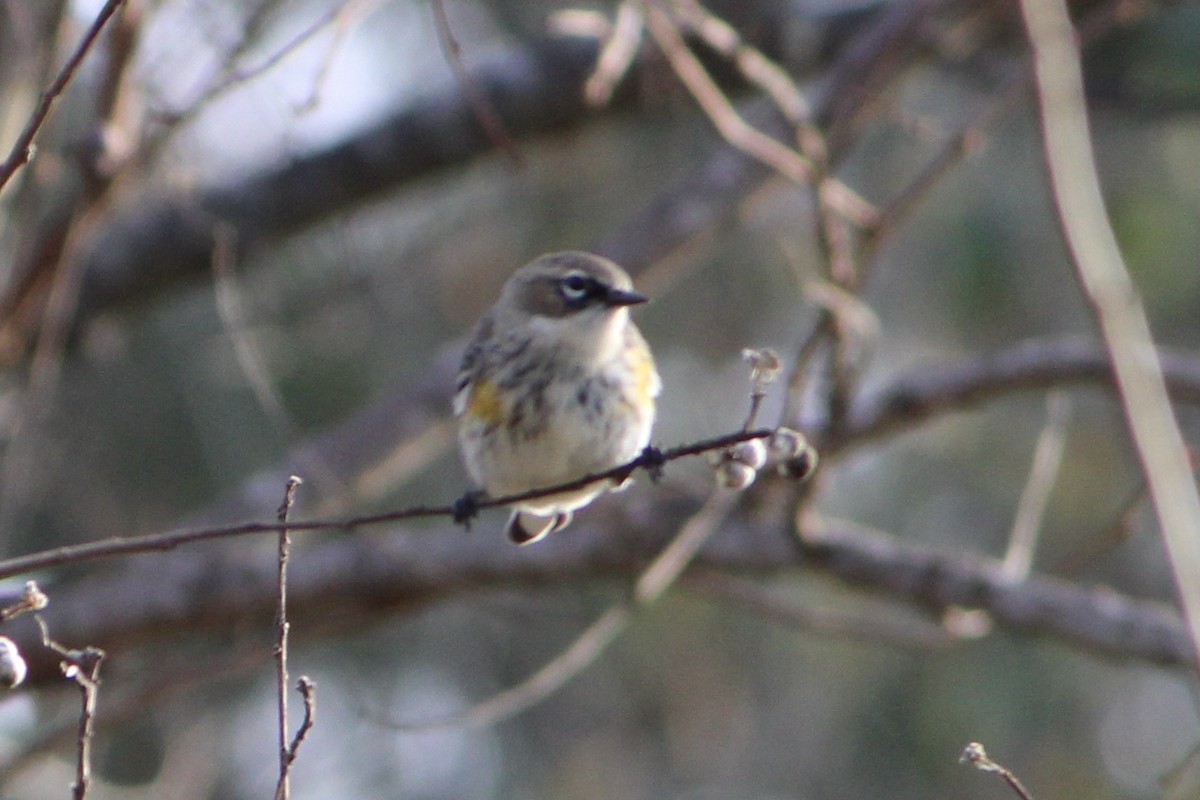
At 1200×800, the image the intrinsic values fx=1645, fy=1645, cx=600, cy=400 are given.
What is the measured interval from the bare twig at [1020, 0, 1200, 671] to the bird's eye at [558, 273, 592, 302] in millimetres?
2459

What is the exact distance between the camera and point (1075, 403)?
8.34 meters

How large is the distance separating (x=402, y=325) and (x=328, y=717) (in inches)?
76.8

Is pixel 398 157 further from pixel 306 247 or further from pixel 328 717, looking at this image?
pixel 328 717

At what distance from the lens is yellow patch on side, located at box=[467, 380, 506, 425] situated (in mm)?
3994

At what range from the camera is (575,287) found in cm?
412

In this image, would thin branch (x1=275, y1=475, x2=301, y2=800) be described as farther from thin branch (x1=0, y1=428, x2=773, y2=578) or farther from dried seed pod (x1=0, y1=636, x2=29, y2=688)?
dried seed pod (x1=0, y1=636, x2=29, y2=688)

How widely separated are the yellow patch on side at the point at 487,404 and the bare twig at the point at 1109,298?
2.46 m

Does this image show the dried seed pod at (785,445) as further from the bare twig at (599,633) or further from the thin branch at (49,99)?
the bare twig at (599,633)

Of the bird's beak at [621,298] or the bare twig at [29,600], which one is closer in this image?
the bare twig at [29,600]

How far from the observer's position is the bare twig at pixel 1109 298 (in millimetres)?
1225

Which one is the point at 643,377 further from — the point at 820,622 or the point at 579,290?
the point at 820,622

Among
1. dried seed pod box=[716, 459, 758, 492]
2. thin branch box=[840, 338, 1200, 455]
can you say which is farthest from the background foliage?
dried seed pod box=[716, 459, 758, 492]

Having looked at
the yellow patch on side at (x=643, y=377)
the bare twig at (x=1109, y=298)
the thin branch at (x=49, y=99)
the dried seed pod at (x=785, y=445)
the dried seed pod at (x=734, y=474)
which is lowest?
the bare twig at (x=1109, y=298)

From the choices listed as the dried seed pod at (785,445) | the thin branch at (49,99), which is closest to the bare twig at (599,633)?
the dried seed pod at (785,445)
